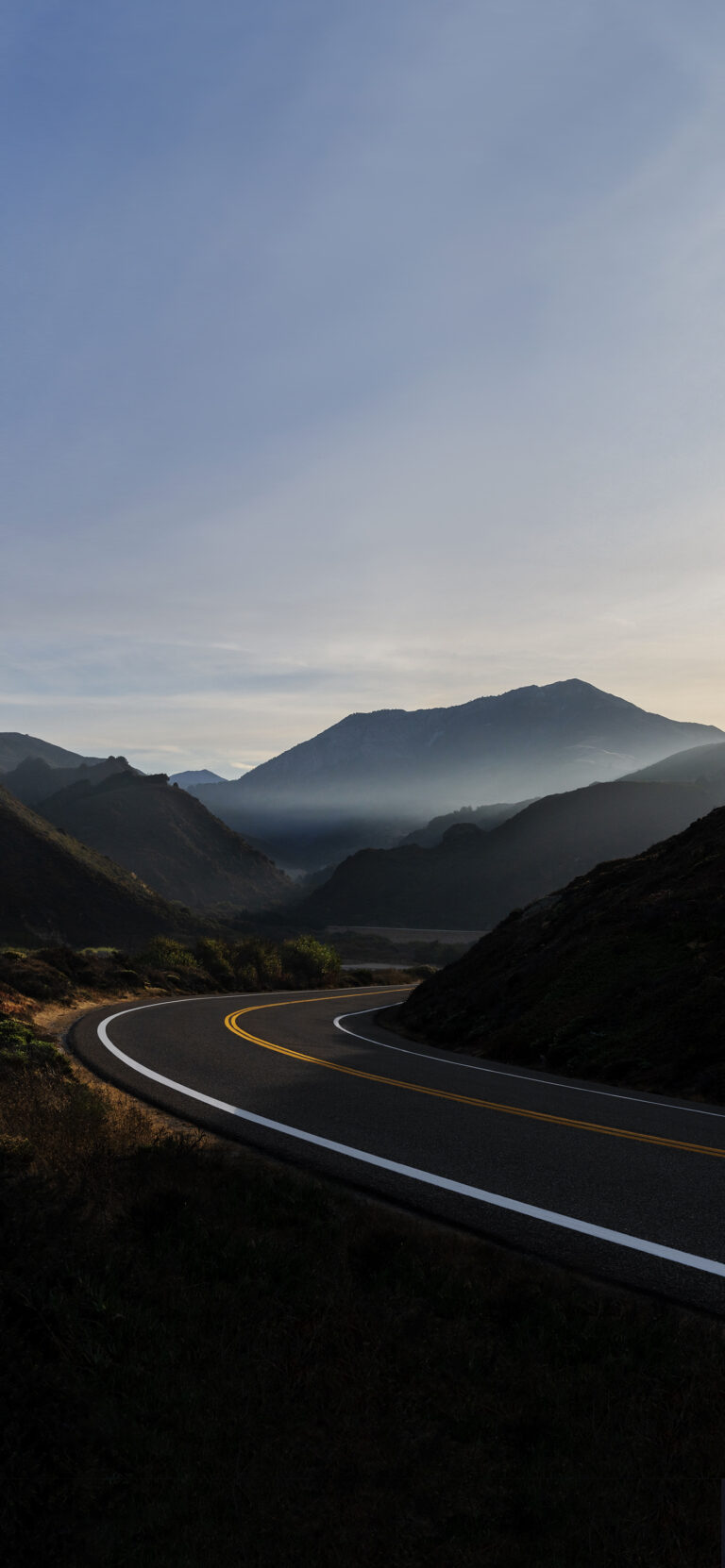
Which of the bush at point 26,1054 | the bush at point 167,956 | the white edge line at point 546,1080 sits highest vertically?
the bush at point 26,1054

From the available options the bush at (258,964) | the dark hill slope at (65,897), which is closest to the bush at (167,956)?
the bush at (258,964)

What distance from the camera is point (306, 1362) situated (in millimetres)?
4496

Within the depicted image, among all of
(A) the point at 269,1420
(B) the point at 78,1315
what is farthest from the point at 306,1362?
(B) the point at 78,1315

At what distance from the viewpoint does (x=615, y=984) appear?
19391 millimetres

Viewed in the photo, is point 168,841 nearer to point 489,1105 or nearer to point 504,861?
point 504,861

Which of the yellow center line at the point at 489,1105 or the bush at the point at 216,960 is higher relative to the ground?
the yellow center line at the point at 489,1105

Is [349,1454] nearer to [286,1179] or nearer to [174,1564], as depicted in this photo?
[174,1564]

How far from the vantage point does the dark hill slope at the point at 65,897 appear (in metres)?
71.8

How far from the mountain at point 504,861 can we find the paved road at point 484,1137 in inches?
4062

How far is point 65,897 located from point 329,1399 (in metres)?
77.9

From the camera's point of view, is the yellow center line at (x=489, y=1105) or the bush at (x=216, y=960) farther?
the bush at (x=216, y=960)

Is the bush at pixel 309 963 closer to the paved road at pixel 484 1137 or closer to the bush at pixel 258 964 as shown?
the bush at pixel 258 964

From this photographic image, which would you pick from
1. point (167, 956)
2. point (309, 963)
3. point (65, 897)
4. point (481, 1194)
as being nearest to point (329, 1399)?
point (481, 1194)

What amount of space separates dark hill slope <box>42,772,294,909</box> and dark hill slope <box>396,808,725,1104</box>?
10806 centimetres
